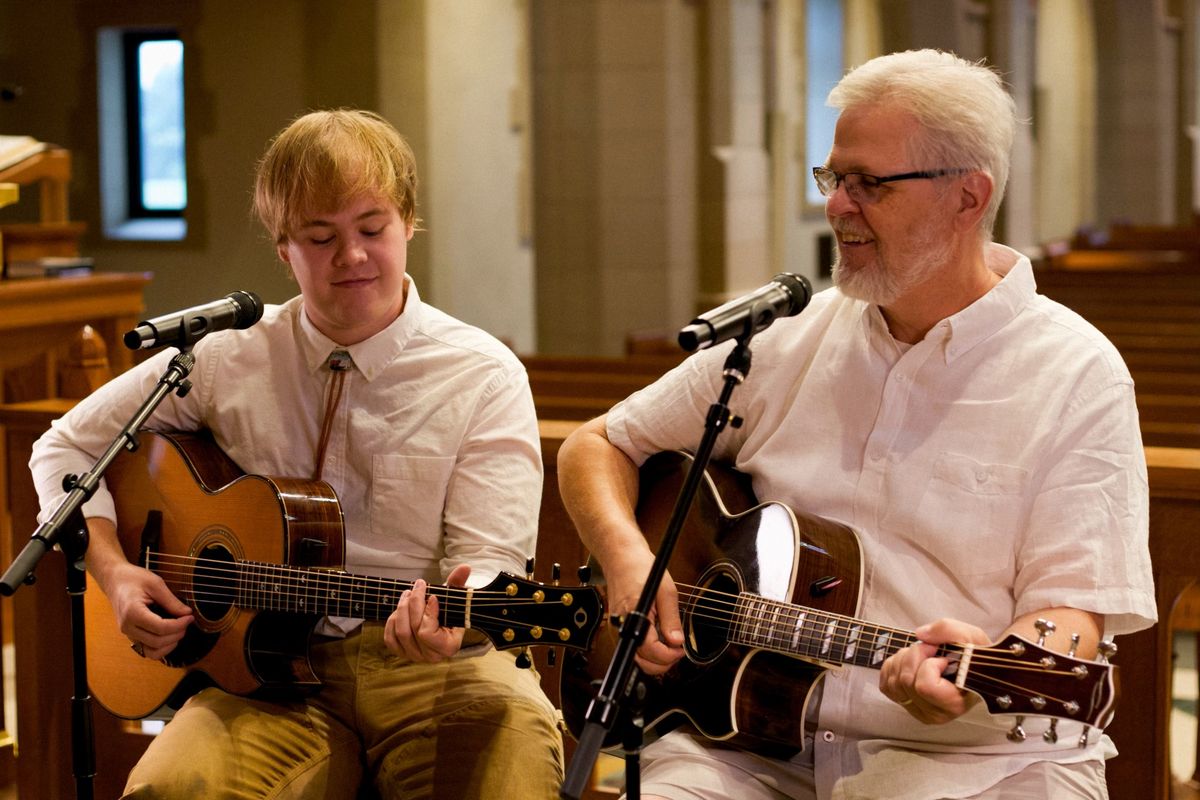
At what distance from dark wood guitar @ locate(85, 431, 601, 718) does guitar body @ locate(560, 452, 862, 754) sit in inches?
7.0

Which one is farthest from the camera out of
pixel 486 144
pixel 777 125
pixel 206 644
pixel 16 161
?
pixel 777 125

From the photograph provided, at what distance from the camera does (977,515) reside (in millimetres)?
2311

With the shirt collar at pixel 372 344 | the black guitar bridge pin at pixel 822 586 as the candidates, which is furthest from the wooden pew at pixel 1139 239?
the black guitar bridge pin at pixel 822 586

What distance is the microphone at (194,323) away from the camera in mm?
2348

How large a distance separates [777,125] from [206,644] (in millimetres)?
12245

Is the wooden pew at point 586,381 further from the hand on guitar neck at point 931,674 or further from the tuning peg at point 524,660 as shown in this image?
the hand on guitar neck at point 931,674

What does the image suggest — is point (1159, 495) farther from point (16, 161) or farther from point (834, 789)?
point (16, 161)

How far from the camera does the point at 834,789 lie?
7.55 ft

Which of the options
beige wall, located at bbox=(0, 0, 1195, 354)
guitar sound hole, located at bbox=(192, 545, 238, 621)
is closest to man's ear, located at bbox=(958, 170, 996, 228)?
guitar sound hole, located at bbox=(192, 545, 238, 621)

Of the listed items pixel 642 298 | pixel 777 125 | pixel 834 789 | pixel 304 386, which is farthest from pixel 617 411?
pixel 777 125

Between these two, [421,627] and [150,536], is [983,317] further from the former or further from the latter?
[150,536]

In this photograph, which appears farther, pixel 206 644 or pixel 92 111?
pixel 92 111

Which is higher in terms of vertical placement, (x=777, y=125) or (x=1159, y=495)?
(x=777, y=125)

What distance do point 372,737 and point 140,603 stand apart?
0.46 m
